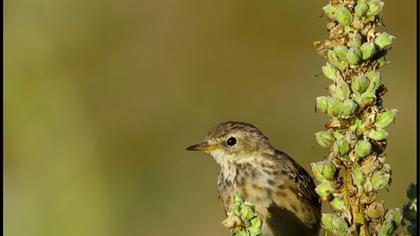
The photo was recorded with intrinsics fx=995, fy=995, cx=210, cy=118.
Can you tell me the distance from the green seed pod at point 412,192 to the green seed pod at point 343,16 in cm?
53

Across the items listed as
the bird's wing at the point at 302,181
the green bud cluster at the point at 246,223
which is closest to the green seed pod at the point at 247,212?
the green bud cluster at the point at 246,223

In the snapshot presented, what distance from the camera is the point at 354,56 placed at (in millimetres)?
2855

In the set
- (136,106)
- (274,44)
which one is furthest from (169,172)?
(274,44)

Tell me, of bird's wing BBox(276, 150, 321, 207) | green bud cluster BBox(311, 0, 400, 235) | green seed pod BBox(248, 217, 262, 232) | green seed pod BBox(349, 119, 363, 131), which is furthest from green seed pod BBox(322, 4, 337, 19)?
bird's wing BBox(276, 150, 321, 207)

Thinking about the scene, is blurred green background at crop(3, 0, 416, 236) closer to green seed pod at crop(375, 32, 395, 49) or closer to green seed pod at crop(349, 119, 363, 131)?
green seed pod at crop(349, 119, 363, 131)

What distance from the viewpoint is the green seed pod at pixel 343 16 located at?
294 centimetres

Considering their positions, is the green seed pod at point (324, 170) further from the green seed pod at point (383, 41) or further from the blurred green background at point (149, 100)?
the blurred green background at point (149, 100)

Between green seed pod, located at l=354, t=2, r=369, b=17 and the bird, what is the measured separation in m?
2.64

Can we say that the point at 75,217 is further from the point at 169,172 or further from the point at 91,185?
the point at 169,172

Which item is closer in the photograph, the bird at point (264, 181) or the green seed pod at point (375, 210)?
the green seed pod at point (375, 210)

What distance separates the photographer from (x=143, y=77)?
54.2 feet

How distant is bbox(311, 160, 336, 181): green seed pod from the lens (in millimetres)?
2994

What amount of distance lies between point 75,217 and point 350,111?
4868mm

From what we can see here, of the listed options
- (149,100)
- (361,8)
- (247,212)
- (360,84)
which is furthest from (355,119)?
(149,100)
